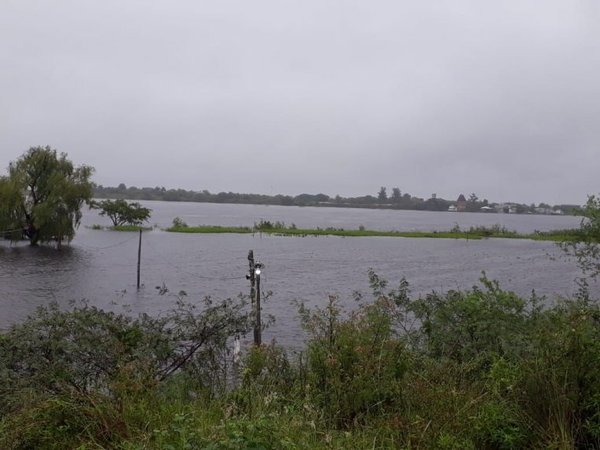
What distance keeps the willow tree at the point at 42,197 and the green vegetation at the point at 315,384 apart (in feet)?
151

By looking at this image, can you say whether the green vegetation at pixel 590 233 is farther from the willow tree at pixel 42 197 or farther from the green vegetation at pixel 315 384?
the willow tree at pixel 42 197

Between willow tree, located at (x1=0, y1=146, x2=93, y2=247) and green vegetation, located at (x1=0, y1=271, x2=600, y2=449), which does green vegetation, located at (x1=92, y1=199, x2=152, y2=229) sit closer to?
willow tree, located at (x1=0, y1=146, x2=93, y2=247)

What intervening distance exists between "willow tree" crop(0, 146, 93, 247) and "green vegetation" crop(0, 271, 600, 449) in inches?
1808

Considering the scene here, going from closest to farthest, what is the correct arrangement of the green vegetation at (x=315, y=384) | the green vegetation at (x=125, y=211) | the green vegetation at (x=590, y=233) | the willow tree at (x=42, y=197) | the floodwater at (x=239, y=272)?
the green vegetation at (x=315, y=384)
the green vegetation at (x=590, y=233)
the floodwater at (x=239, y=272)
the willow tree at (x=42, y=197)
the green vegetation at (x=125, y=211)

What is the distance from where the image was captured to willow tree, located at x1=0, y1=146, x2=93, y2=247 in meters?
48.3

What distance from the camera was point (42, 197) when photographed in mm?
50531

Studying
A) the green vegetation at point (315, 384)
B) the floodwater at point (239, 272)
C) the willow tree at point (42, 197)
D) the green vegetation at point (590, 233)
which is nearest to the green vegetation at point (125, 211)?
the floodwater at point (239, 272)

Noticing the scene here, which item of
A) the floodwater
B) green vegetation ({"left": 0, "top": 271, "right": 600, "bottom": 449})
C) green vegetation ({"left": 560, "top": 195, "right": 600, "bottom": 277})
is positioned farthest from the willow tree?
green vegetation ({"left": 560, "top": 195, "right": 600, "bottom": 277})

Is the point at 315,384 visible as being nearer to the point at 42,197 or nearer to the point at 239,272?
the point at 239,272

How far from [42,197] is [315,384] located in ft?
168

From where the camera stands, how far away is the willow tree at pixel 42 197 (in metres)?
48.3

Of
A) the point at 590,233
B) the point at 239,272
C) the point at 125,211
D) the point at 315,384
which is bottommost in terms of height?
the point at 239,272

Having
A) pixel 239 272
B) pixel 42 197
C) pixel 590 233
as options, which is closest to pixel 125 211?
pixel 42 197

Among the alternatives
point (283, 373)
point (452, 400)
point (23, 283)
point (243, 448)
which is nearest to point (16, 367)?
point (283, 373)
